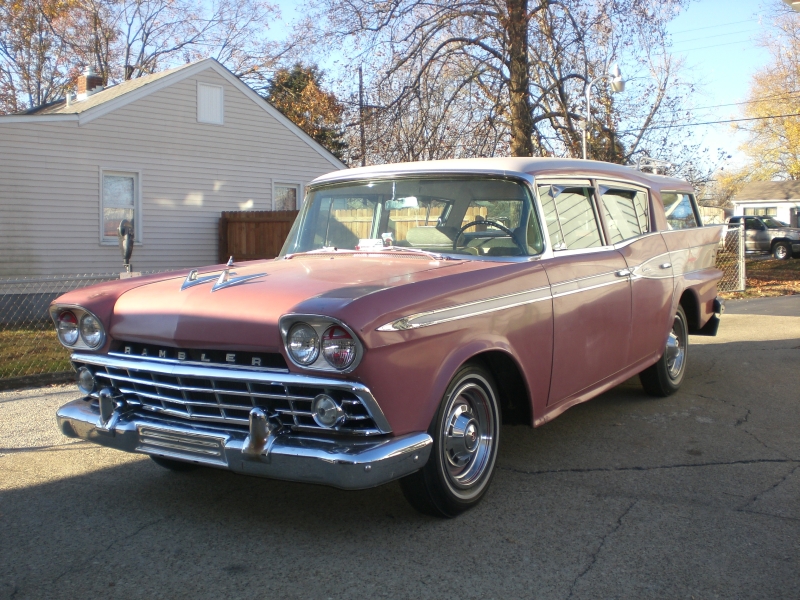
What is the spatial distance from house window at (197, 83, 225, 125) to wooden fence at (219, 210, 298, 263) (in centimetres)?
214

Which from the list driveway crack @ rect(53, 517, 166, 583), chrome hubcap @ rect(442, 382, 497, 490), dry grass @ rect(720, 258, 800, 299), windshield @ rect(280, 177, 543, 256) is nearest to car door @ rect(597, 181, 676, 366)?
windshield @ rect(280, 177, 543, 256)

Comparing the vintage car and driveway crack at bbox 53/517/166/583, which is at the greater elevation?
the vintage car

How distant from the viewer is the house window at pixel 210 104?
18016 millimetres

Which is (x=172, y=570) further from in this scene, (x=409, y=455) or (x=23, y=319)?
(x=23, y=319)

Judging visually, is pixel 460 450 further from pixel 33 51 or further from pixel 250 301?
pixel 33 51

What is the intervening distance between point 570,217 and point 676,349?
2074 millimetres

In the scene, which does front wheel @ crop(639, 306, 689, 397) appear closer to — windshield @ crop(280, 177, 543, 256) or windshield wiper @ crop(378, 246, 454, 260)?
windshield @ crop(280, 177, 543, 256)

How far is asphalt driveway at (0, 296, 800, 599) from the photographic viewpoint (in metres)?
3.21

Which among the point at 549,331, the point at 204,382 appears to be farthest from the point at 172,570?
the point at 549,331

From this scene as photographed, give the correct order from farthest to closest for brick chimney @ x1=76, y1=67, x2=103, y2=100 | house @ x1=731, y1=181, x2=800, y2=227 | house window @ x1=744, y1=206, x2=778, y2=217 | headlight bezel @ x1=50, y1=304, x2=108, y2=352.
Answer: house window @ x1=744, y1=206, x2=778, y2=217 → house @ x1=731, y1=181, x2=800, y2=227 → brick chimney @ x1=76, y1=67, x2=103, y2=100 → headlight bezel @ x1=50, y1=304, x2=108, y2=352

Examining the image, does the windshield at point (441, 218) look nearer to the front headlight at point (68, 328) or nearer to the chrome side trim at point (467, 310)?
the chrome side trim at point (467, 310)

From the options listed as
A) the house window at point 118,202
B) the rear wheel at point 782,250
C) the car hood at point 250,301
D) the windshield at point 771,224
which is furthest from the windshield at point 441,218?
the windshield at point 771,224

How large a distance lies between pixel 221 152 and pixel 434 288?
51.1 ft

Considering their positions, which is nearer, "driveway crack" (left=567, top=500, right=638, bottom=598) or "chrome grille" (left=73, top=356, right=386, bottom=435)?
"driveway crack" (left=567, top=500, right=638, bottom=598)
